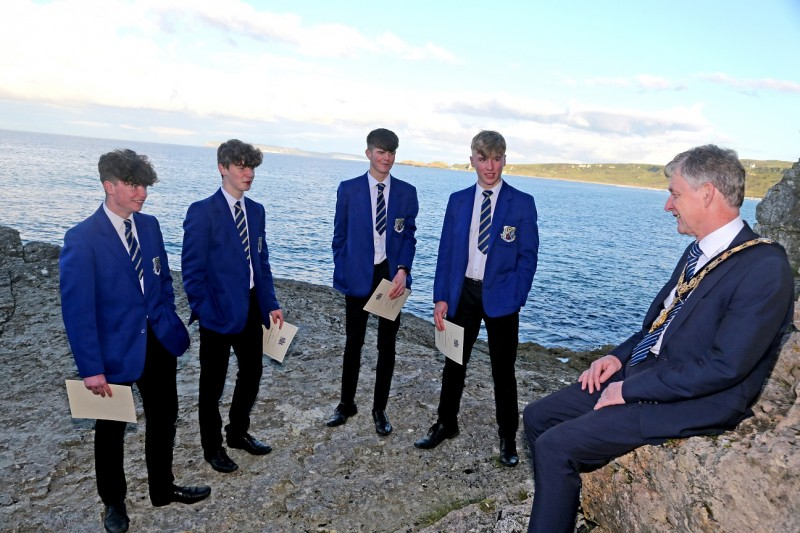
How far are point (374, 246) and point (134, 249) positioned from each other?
2.20 m

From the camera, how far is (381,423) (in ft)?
18.5

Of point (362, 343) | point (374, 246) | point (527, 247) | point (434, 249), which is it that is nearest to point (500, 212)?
point (527, 247)

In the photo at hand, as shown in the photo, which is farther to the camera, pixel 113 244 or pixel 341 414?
pixel 341 414

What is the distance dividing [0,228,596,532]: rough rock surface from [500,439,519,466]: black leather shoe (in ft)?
0.25

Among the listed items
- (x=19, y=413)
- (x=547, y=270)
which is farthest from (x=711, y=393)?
(x=547, y=270)

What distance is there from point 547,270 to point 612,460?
35.4 meters

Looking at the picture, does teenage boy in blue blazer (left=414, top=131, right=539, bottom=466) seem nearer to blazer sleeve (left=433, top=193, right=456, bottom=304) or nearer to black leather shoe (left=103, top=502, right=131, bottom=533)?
blazer sleeve (left=433, top=193, right=456, bottom=304)

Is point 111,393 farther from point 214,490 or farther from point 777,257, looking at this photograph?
point 777,257

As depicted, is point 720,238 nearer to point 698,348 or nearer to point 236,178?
point 698,348

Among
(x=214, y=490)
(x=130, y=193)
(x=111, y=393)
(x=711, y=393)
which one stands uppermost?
(x=130, y=193)

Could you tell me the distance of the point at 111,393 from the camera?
12.3ft

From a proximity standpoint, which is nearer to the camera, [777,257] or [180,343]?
[777,257]

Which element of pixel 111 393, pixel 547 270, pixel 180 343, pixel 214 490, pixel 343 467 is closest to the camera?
pixel 111 393

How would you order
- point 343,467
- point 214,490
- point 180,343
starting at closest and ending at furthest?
1. point 180,343
2. point 214,490
3. point 343,467
